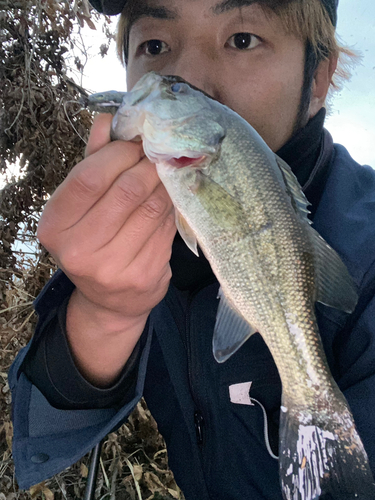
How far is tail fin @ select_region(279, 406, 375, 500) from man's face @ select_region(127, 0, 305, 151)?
4.31 feet

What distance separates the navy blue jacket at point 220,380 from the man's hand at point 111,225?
1.69ft

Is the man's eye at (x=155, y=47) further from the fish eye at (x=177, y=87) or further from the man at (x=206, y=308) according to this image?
the fish eye at (x=177, y=87)

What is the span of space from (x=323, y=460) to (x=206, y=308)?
0.80m

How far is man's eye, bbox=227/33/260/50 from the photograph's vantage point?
161 cm

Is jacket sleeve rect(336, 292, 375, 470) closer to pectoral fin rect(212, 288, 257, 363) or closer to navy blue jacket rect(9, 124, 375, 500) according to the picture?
navy blue jacket rect(9, 124, 375, 500)

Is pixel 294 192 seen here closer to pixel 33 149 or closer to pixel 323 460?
pixel 323 460

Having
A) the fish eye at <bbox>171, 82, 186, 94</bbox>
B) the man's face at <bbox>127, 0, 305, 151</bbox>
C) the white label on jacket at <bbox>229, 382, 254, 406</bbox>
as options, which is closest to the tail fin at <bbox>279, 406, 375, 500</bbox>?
the white label on jacket at <bbox>229, 382, 254, 406</bbox>

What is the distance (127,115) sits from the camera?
113 cm

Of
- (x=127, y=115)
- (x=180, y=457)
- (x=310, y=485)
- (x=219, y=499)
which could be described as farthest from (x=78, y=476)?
(x=127, y=115)

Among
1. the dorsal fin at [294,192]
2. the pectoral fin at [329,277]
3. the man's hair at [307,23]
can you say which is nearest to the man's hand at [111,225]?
the dorsal fin at [294,192]

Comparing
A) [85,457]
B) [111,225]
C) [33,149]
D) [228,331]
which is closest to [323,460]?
[228,331]

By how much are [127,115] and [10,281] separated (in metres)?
2.88

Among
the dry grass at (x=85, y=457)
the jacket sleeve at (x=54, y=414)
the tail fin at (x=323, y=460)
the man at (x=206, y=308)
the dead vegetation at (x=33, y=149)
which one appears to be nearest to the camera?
the tail fin at (x=323, y=460)

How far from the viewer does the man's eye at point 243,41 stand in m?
1.61
